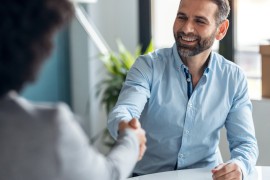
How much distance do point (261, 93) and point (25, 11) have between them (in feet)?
8.90

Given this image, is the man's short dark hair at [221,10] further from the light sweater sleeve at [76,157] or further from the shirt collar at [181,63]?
the light sweater sleeve at [76,157]

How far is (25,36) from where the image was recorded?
92 centimetres

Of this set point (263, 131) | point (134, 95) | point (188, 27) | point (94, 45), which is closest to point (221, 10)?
point (188, 27)

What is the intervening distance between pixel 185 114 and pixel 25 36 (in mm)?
1395

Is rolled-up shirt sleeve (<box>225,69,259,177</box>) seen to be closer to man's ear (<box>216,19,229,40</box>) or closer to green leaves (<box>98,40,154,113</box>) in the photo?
man's ear (<box>216,19,229,40</box>)

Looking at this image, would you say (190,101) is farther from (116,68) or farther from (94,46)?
(94,46)

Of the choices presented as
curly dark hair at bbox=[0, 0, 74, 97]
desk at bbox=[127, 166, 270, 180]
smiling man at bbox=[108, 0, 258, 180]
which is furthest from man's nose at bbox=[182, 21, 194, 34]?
curly dark hair at bbox=[0, 0, 74, 97]

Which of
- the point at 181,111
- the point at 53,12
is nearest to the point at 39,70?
the point at 53,12

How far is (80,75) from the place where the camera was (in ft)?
14.3

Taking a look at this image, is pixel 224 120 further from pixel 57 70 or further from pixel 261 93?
pixel 57 70

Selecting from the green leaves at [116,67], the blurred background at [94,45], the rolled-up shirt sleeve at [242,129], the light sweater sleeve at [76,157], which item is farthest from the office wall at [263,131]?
the light sweater sleeve at [76,157]

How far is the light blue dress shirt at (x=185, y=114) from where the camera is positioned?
88.5 inches

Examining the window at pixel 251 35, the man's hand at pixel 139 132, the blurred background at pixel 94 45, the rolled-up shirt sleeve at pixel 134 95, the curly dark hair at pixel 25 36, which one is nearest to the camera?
the curly dark hair at pixel 25 36

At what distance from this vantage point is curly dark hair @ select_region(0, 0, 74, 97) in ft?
3.00
